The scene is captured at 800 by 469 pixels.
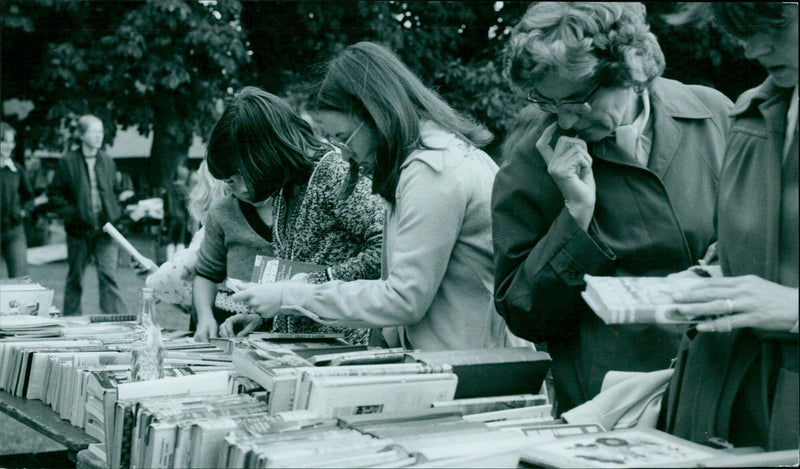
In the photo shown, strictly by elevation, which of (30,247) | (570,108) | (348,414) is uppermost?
(570,108)

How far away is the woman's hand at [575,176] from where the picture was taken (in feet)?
7.06

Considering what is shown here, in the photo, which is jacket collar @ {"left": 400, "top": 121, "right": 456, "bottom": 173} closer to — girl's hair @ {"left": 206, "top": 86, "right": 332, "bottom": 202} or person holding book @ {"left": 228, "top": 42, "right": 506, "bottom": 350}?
person holding book @ {"left": 228, "top": 42, "right": 506, "bottom": 350}

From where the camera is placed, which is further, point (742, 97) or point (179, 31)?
point (179, 31)

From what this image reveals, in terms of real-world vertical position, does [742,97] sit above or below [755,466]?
above

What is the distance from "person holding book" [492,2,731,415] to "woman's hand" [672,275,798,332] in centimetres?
57

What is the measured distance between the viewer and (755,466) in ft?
5.37

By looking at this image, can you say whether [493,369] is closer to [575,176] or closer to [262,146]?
[575,176]

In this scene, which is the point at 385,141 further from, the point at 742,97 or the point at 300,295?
the point at 742,97

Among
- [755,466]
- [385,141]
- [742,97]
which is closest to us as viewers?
[755,466]

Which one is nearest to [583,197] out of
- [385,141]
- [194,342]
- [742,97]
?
Result: [742,97]

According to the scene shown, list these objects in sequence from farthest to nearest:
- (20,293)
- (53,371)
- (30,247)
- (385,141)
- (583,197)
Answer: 1. (30,247)
2. (20,293)
3. (53,371)
4. (385,141)
5. (583,197)

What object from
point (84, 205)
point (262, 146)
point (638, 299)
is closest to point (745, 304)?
point (638, 299)

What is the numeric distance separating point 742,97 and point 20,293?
3271 mm

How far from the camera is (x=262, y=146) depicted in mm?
3314
